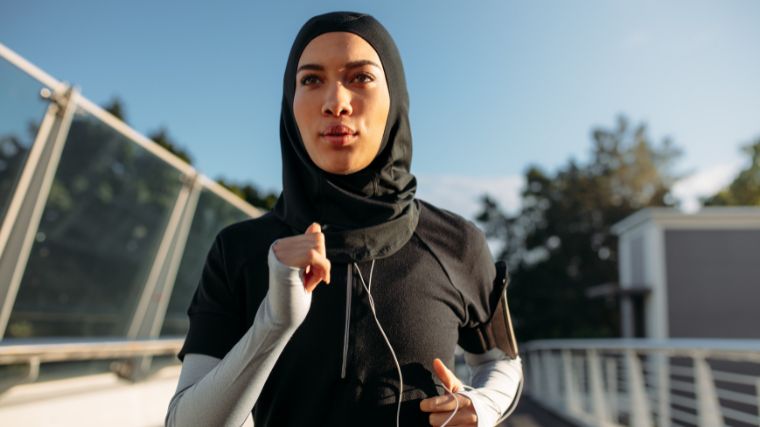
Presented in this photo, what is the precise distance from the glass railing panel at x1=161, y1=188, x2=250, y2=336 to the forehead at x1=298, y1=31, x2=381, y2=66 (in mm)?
4096

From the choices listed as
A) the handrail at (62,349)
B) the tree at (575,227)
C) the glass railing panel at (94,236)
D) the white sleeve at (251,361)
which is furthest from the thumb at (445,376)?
the tree at (575,227)

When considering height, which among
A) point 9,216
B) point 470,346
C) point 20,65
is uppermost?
point 20,65

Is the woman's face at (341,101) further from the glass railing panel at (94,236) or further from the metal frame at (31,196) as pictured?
the glass railing panel at (94,236)

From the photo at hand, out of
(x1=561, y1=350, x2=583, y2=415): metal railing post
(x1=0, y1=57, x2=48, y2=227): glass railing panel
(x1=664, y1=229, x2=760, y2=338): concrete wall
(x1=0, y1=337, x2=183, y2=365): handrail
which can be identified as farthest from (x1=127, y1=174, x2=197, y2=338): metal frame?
(x1=664, y1=229, x2=760, y2=338): concrete wall

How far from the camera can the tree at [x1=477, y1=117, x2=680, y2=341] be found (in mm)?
35062

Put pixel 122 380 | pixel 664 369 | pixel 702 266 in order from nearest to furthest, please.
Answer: pixel 122 380, pixel 664 369, pixel 702 266

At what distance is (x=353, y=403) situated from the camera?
4.24ft

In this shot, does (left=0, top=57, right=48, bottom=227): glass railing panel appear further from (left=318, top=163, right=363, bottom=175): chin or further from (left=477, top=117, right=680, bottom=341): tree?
(left=477, top=117, right=680, bottom=341): tree

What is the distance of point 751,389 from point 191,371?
20263 millimetres

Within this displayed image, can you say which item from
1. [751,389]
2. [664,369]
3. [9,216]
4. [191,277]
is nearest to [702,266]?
[751,389]

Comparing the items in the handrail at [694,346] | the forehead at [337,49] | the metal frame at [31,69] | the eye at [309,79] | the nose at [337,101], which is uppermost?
the metal frame at [31,69]

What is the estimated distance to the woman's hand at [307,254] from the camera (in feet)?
3.59

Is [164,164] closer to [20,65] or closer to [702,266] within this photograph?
[20,65]

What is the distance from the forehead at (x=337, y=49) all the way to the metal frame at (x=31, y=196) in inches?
78.1
